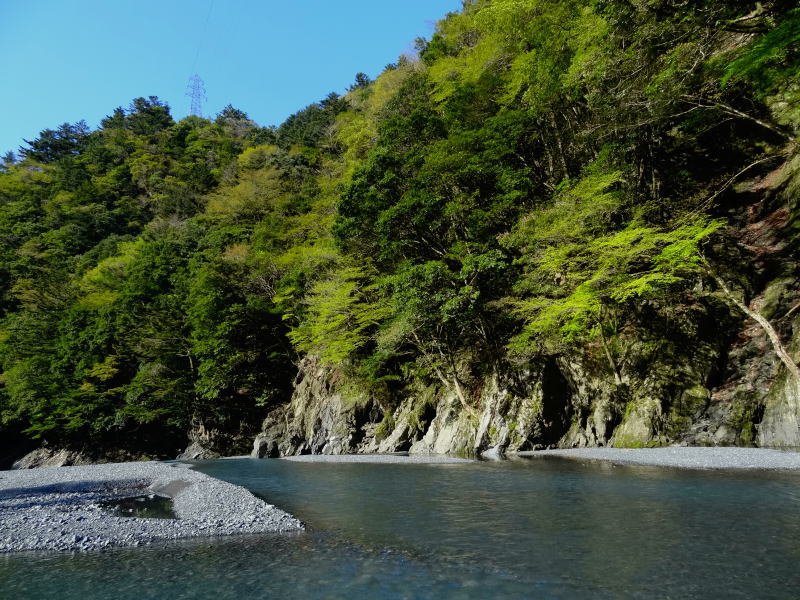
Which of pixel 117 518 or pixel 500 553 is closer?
pixel 500 553

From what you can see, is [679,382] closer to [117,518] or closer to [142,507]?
[117,518]

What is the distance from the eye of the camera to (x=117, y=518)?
27.7 ft

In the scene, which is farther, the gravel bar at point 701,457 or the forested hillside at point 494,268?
the forested hillside at point 494,268

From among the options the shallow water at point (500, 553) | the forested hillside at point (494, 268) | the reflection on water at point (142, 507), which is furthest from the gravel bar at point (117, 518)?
the forested hillside at point (494, 268)

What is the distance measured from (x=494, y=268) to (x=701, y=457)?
986 centimetres

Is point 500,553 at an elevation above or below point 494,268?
below

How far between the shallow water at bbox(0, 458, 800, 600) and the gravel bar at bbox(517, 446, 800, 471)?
113 centimetres

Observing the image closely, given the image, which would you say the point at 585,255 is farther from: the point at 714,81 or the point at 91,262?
the point at 91,262

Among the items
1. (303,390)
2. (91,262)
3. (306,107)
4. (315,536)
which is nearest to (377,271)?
(303,390)

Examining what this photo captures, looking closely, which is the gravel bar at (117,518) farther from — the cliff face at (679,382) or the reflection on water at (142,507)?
the cliff face at (679,382)

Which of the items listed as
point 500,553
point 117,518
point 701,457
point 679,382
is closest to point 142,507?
point 117,518

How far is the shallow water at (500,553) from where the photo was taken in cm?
475

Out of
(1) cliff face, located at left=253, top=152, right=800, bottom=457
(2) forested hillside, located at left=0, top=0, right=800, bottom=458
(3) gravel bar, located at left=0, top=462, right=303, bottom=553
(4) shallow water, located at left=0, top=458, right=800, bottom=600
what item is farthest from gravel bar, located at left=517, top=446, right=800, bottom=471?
(3) gravel bar, located at left=0, top=462, right=303, bottom=553

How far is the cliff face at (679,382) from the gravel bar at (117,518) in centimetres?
1050
